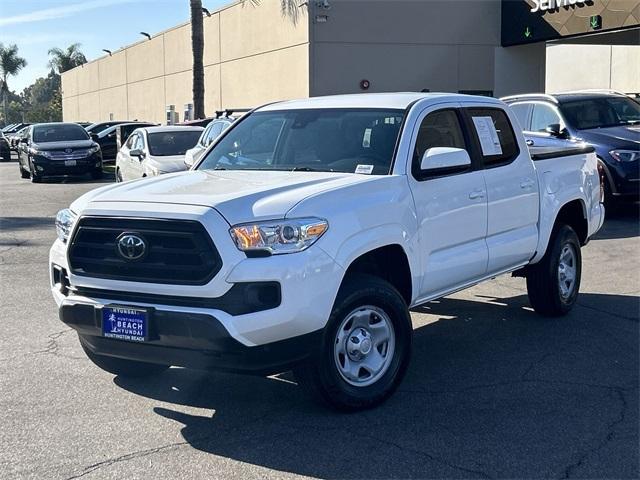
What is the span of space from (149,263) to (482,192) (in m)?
2.68

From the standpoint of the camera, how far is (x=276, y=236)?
182 inches

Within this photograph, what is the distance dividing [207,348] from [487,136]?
3.13m

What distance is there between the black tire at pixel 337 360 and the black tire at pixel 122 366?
1.27 m

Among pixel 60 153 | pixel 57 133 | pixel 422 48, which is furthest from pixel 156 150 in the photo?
pixel 422 48

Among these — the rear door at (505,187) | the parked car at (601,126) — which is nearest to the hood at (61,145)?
the parked car at (601,126)

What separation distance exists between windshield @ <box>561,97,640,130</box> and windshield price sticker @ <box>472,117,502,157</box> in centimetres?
737

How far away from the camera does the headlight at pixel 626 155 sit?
12.7 metres

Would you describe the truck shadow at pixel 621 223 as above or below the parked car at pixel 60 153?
below

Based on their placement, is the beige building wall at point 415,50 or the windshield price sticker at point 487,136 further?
the beige building wall at point 415,50

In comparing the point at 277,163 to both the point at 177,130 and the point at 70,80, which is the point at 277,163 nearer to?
the point at 177,130

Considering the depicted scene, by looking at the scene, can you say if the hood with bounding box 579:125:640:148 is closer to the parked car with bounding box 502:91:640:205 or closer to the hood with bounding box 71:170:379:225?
the parked car with bounding box 502:91:640:205

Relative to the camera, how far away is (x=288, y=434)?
4.80m

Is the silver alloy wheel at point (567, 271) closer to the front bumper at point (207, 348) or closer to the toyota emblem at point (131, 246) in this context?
the front bumper at point (207, 348)

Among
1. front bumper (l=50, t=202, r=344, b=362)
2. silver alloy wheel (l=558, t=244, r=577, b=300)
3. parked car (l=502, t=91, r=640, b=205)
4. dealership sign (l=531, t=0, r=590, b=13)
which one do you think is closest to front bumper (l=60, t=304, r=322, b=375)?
front bumper (l=50, t=202, r=344, b=362)
